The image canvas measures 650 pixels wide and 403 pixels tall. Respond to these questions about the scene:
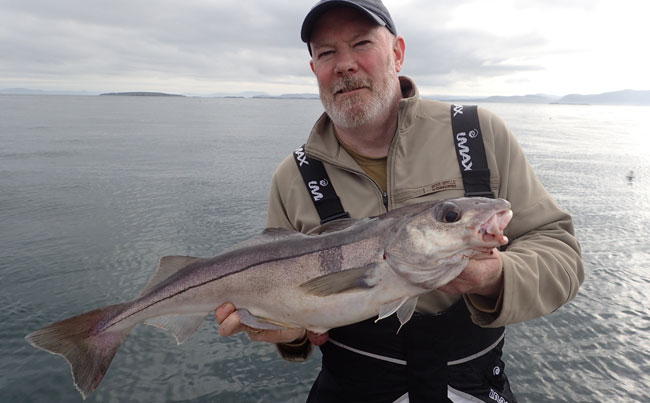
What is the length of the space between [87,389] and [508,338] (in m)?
6.90

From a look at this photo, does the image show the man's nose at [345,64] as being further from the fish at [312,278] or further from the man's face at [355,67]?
the fish at [312,278]

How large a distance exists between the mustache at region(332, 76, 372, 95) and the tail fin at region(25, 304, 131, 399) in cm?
281

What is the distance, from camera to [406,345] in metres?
3.46

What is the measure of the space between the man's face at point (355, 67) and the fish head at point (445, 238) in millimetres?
1339

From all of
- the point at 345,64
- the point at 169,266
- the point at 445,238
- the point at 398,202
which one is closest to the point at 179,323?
the point at 169,266

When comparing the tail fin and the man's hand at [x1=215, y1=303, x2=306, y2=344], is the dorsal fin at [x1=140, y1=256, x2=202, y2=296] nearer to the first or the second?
the tail fin

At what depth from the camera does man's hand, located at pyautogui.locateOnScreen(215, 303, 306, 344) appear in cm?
344

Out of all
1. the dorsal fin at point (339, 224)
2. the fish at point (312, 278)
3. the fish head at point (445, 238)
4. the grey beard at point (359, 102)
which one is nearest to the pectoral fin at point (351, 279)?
the fish at point (312, 278)

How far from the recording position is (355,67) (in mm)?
3754

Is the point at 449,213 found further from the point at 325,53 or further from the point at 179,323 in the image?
the point at 179,323

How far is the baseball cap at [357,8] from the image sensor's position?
3.60 m

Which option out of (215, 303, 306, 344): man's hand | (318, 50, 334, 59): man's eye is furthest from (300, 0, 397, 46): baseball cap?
(215, 303, 306, 344): man's hand

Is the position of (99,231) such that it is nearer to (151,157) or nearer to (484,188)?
(484,188)

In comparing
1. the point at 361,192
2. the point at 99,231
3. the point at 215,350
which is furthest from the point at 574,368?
the point at 99,231
